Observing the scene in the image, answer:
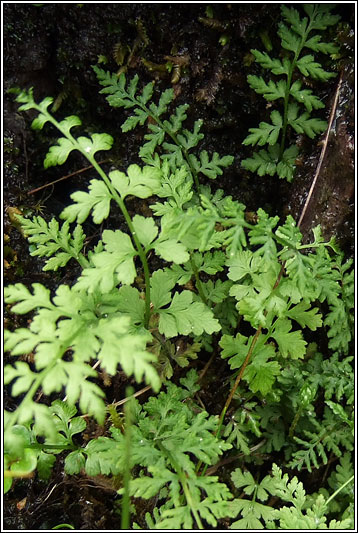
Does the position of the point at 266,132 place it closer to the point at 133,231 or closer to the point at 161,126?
the point at 161,126

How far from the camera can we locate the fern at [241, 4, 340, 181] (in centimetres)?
255

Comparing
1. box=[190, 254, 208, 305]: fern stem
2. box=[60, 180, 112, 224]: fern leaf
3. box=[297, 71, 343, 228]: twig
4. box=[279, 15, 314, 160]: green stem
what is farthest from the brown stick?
box=[60, 180, 112, 224]: fern leaf

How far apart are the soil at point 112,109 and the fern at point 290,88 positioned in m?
0.10

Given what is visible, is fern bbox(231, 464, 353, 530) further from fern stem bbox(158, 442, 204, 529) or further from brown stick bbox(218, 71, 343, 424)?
fern stem bbox(158, 442, 204, 529)

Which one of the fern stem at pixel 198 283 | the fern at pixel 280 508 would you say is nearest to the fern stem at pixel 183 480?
the fern at pixel 280 508

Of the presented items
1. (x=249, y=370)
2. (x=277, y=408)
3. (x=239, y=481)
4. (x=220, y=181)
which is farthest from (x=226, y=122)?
(x=239, y=481)

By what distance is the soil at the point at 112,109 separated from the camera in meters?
2.59

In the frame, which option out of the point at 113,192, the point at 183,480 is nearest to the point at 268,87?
the point at 113,192

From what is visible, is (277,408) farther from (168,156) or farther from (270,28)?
(270,28)

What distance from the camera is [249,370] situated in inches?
101

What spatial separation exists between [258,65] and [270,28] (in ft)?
0.66

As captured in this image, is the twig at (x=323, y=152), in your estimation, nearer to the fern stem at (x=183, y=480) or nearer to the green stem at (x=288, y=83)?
the green stem at (x=288, y=83)

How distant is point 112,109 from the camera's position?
290 cm

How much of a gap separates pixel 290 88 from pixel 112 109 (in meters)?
1.07
